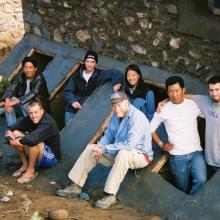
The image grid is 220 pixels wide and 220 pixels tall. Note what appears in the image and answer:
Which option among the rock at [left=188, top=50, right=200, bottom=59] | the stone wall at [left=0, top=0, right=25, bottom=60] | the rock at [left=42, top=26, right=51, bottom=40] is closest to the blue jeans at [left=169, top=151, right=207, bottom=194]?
the rock at [left=188, top=50, right=200, bottom=59]

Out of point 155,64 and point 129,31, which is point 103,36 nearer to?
point 129,31

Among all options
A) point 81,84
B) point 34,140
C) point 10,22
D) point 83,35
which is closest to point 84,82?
point 81,84

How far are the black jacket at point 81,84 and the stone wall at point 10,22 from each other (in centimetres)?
543

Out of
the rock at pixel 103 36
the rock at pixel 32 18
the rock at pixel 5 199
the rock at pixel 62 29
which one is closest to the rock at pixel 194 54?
the rock at pixel 103 36

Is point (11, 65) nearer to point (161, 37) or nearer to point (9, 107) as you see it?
point (9, 107)

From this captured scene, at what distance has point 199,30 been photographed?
7.01 metres

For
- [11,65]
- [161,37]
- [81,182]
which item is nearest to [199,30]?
[161,37]

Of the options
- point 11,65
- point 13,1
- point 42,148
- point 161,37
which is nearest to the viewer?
point 42,148

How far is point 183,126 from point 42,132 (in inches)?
68.7

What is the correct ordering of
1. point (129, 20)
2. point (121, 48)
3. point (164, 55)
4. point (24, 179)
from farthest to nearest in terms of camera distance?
1. point (121, 48)
2. point (129, 20)
3. point (164, 55)
4. point (24, 179)

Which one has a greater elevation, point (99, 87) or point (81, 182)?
point (99, 87)

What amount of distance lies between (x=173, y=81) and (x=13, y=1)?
783 centimetres

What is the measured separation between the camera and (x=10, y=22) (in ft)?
43.9

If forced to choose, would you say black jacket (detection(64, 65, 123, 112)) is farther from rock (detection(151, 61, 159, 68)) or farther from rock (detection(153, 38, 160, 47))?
rock (detection(153, 38, 160, 47))
